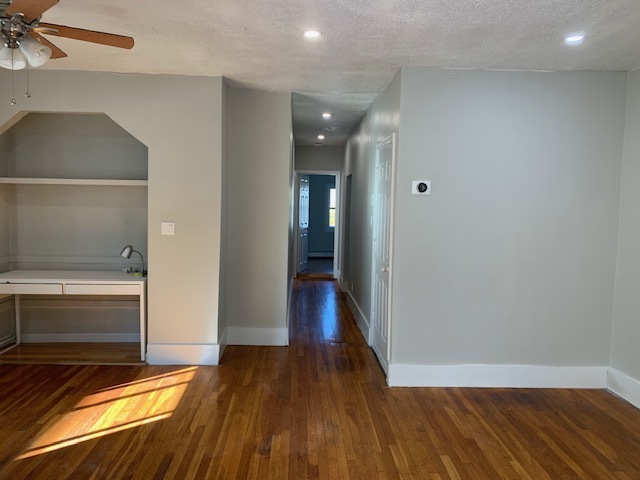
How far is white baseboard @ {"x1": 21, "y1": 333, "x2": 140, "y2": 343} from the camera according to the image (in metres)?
4.76

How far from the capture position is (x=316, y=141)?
8.24 meters

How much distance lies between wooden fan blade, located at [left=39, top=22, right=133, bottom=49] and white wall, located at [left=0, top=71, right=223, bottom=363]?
1.66 m

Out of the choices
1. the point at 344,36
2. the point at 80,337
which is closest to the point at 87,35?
the point at 344,36

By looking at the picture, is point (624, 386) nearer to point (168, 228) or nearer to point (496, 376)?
point (496, 376)

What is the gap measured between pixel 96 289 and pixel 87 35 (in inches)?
96.3

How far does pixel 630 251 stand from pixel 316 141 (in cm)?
544

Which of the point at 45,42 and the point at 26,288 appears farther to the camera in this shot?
the point at 26,288

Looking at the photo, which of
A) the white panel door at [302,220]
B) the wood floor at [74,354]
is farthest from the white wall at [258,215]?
the white panel door at [302,220]

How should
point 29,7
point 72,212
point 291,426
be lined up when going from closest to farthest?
1. point 29,7
2. point 291,426
3. point 72,212

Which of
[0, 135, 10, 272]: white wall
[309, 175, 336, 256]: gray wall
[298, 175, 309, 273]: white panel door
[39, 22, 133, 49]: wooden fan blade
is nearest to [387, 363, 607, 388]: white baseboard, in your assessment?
[39, 22, 133, 49]: wooden fan blade

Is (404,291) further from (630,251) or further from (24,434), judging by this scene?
(24,434)

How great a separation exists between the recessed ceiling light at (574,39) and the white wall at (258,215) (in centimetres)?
250

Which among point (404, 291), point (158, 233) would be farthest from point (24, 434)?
point (404, 291)

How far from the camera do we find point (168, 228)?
4.20 metres
